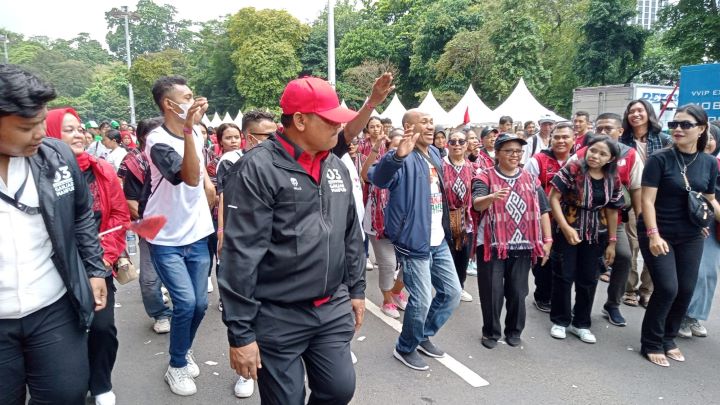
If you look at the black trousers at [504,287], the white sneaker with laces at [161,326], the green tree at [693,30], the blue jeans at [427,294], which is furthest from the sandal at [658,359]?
the green tree at [693,30]

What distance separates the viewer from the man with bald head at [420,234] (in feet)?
12.5

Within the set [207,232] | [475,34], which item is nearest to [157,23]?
[475,34]

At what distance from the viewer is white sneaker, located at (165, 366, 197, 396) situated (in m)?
3.60

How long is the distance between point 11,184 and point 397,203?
97.5 inches

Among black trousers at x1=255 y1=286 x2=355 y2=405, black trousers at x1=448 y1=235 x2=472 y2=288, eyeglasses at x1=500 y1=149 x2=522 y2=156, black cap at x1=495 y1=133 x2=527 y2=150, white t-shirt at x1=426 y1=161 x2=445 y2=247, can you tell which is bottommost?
black trousers at x1=448 y1=235 x2=472 y2=288

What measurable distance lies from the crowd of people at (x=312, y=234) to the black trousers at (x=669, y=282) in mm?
16

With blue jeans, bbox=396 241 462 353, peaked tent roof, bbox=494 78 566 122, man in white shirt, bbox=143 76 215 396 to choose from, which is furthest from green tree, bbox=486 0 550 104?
man in white shirt, bbox=143 76 215 396

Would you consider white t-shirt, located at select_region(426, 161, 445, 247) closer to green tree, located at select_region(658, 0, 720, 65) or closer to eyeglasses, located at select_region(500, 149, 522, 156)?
eyeglasses, located at select_region(500, 149, 522, 156)

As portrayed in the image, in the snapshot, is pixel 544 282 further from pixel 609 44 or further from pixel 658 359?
pixel 609 44

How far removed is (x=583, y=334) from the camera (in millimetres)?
4586

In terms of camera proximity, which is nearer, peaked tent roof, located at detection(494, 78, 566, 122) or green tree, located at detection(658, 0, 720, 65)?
peaked tent roof, located at detection(494, 78, 566, 122)

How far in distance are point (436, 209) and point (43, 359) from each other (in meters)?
2.78

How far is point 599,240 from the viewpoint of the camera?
446 cm

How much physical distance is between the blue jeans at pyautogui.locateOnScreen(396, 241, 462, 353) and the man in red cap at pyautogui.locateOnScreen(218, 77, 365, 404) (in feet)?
4.71
